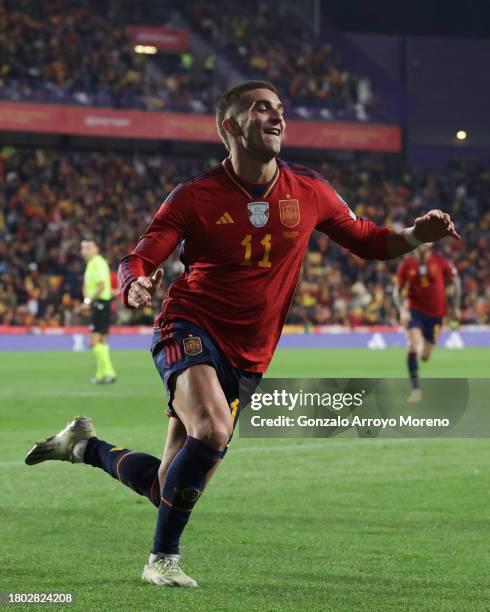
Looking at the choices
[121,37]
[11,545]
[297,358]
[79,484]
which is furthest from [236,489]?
[121,37]

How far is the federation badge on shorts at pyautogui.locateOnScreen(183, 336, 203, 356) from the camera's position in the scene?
5.75m

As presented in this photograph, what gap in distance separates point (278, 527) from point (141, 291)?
255cm

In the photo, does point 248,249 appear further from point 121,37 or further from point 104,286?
point 121,37

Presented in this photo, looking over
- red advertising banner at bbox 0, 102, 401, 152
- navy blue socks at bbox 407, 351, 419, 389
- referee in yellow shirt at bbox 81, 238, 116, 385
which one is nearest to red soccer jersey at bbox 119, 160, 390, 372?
navy blue socks at bbox 407, 351, 419, 389

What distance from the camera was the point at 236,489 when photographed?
29.8ft

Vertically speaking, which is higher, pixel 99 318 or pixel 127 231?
pixel 127 231

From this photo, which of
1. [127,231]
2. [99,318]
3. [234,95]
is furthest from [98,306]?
[127,231]

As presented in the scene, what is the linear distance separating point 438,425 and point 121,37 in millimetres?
28943

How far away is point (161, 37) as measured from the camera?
138 ft

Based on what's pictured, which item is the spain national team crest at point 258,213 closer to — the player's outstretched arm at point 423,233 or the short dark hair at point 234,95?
the short dark hair at point 234,95

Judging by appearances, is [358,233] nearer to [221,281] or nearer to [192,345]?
[221,281]

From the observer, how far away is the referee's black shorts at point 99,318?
19.3 m

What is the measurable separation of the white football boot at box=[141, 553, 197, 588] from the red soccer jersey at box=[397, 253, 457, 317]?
11.8m

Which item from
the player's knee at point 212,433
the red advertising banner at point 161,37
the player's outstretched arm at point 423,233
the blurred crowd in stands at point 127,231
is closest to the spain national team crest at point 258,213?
the player's outstretched arm at point 423,233
